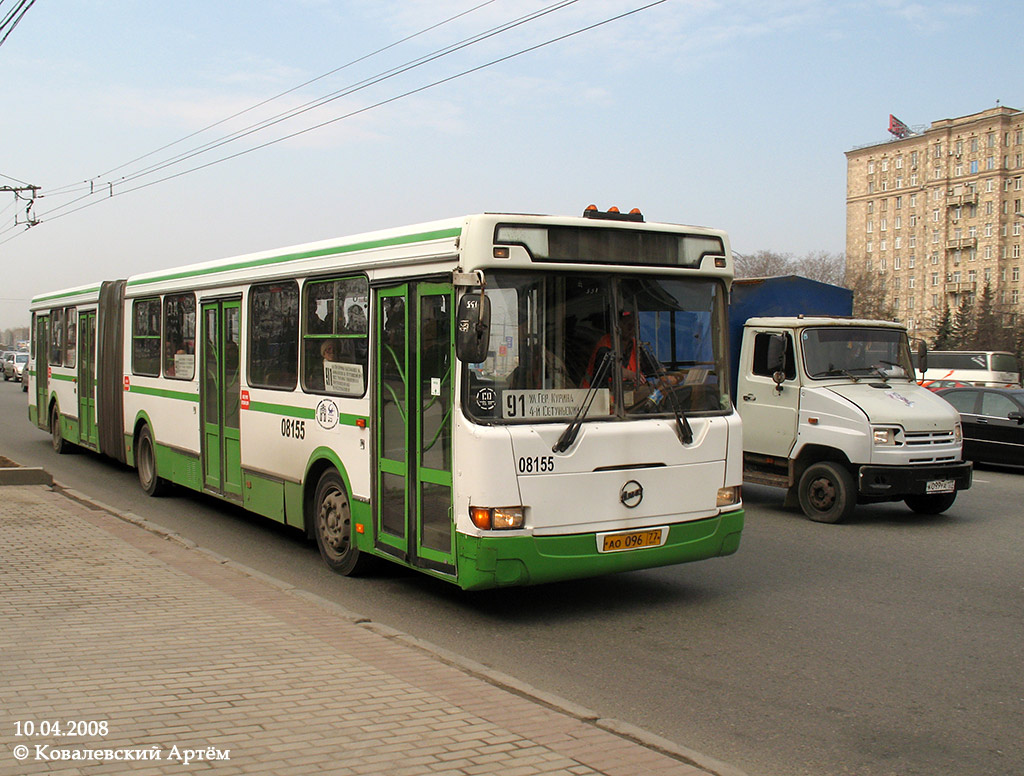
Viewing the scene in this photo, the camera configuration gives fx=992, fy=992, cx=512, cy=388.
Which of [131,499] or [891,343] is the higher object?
[891,343]

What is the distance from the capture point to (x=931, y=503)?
41.0 ft

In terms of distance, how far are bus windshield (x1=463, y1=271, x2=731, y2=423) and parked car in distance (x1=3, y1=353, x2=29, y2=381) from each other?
→ 50171mm

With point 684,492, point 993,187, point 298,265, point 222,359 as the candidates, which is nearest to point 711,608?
point 684,492

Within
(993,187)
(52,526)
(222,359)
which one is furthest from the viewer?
(993,187)

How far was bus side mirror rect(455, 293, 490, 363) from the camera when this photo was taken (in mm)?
6359

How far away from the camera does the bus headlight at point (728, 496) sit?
7734mm

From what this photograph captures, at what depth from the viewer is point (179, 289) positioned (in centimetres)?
1224

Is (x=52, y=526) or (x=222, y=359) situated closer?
(x=52, y=526)

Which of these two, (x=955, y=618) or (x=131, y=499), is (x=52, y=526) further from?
(x=955, y=618)

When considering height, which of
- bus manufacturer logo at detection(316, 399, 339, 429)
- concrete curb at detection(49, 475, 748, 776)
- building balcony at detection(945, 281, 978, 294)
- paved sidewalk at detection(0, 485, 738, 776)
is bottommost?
concrete curb at detection(49, 475, 748, 776)

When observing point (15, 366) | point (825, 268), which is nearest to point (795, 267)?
point (825, 268)

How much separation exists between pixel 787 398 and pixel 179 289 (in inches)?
300

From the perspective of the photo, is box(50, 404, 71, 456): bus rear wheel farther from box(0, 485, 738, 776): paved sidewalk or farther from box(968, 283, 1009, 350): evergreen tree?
box(968, 283, 1009, 350): evergreen tree

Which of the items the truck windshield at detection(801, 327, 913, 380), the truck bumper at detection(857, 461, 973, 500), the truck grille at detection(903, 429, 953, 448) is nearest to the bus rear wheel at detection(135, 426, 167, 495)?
the truck windshield at detection(801, 327, 913, 380)
